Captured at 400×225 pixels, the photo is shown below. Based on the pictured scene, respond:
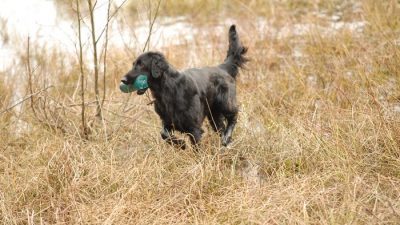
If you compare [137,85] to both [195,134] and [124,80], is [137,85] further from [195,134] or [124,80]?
[195,134]

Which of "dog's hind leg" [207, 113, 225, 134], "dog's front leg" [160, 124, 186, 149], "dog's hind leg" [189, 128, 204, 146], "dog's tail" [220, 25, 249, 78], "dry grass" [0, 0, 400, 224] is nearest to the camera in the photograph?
"dry grass" [0, 0, 400, 224]

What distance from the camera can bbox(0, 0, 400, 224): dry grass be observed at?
392 centimetres

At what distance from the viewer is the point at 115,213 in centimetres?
386

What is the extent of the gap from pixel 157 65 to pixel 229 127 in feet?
3.13

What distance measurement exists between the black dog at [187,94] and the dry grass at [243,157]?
183mm

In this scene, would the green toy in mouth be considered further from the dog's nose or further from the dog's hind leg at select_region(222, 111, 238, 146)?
the dog's hind leg at select_region(222, 111, 238, 146)

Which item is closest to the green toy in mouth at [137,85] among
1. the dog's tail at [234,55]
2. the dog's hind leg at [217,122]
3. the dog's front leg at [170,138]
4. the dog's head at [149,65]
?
the dog's head at [149,65]

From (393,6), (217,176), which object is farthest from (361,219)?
(393,6)

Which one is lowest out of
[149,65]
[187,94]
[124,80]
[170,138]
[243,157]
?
[243,157]

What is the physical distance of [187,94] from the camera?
4.63m

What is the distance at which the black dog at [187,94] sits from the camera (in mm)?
4508

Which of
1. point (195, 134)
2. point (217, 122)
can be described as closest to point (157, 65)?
point (195, 134)

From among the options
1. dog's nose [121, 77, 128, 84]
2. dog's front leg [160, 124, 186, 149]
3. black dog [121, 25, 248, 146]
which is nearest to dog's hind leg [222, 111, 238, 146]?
black dog [121, 25, 248, 146]

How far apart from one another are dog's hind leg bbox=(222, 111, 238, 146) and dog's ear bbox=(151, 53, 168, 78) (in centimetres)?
83
